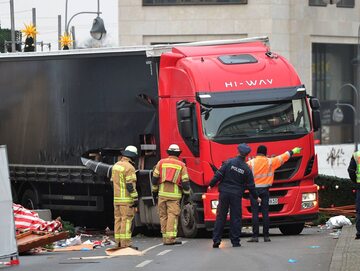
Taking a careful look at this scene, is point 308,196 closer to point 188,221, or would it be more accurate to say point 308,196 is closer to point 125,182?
point 188,221

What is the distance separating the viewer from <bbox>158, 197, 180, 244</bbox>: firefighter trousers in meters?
19.9

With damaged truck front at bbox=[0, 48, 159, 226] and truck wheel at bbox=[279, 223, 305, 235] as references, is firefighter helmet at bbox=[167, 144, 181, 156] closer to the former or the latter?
damaged truck front at bbox=[0, 48, 159, 226]

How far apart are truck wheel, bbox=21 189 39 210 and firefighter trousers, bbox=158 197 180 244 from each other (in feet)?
20.7

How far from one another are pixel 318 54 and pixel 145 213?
4275cm

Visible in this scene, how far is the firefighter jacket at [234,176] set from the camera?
18969 millimetres

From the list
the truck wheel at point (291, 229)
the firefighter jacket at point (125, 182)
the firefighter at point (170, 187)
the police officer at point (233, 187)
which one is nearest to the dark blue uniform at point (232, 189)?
the police officer at point (233, 187)

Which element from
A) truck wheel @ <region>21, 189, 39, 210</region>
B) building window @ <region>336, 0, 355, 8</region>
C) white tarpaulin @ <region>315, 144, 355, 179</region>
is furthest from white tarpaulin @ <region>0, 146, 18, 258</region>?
building window @ <region>336, 0, 355, 8</region>

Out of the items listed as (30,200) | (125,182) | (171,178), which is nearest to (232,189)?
(171,178)

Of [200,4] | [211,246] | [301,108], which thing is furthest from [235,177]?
[200,4]

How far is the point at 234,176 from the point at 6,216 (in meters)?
4.21

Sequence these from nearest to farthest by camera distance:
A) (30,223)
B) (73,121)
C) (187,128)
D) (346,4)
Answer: (30,223) < (187,128) < (73,121) < (346,4)

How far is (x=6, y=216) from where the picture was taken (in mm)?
16547

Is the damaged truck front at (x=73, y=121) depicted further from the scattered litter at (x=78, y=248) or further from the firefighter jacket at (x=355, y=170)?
the firefighter jacket at (x=355, y=170)

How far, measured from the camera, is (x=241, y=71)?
21.6 meters
